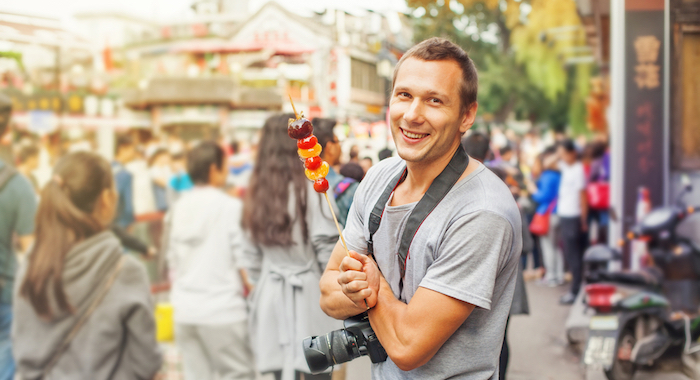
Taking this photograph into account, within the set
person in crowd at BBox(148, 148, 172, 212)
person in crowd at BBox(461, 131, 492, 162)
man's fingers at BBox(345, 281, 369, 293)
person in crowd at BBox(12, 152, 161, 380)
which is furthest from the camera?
person in crowd at BBox(148, 148, 172, 212)

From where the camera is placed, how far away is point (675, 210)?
458cm

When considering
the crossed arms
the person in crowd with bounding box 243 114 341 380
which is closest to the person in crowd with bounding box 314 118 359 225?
the person in crowd with bounding box 243 114 341 380

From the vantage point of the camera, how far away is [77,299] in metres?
3.33

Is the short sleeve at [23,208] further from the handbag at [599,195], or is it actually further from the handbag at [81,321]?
the handbag at [599,195]

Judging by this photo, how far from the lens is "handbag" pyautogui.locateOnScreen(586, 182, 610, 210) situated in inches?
259

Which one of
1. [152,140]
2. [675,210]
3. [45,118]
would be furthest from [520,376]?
[45,118]

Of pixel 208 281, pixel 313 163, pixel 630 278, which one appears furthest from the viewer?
pixel 630 278

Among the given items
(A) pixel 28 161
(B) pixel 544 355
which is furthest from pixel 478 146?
(A) pixel 28 161

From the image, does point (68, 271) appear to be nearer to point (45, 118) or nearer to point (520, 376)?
point (520, 376)

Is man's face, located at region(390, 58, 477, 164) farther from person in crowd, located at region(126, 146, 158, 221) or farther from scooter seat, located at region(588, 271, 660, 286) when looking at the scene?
person in crowd, located at region(126, 146, 158, 221)

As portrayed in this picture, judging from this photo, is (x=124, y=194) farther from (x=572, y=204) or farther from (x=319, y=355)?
(x=572, y=204)

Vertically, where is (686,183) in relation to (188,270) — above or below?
above

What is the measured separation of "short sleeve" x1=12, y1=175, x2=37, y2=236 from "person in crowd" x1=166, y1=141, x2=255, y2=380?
82cm

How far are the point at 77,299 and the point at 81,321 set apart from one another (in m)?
0.13
